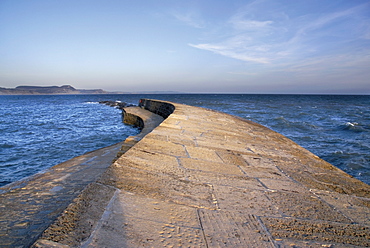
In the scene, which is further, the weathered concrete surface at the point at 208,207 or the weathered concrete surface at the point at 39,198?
the weathered concrete surface at the point at 39,198

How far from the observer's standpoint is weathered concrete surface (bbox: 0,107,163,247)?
1.85 m

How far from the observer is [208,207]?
1.45 metres

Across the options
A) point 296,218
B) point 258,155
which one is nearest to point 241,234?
point 296,218

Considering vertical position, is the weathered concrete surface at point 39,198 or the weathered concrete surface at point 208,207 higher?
the weathered concrete surface at point 208,207

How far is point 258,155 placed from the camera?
315 centimetres

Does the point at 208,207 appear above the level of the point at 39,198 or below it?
above

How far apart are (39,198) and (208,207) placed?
227cm

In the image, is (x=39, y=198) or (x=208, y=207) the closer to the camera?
(x=208, y=207)

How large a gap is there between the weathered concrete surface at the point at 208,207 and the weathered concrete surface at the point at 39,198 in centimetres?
24

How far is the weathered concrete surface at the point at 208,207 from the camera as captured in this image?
1.08 m

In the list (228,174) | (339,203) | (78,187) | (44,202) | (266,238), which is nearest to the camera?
(266,238)

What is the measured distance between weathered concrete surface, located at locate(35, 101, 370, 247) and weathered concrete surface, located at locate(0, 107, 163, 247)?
0.80 feet

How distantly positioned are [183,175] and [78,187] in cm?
179

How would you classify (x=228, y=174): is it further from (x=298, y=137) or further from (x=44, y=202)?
(x=298, y=137)
